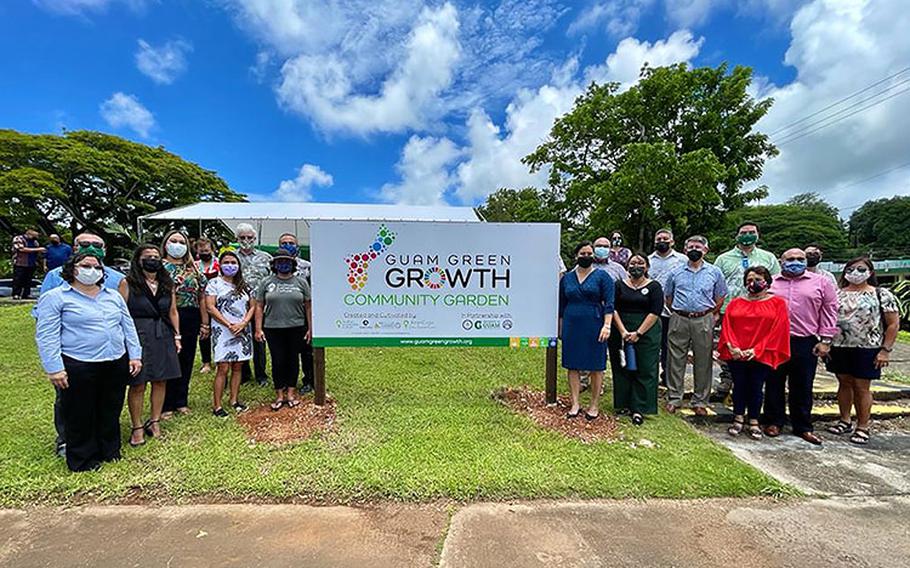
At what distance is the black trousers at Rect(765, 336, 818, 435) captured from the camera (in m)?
3.90

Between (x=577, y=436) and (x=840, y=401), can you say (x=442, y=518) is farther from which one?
(x=840, y=401)

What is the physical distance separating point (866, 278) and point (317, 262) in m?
4.98

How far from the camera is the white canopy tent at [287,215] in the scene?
48.6 feet

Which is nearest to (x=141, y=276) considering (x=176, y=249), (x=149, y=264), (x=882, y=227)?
(x=149, y=264)

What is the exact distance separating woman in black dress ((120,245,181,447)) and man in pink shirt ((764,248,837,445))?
5167mm

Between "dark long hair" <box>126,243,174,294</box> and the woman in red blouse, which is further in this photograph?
the woman in red blouse

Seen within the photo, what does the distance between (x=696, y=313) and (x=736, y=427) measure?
1.07 meters


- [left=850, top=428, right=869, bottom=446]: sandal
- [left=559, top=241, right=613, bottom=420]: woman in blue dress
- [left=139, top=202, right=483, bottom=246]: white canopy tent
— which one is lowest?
[left=850, top=428, right=869, bottom=446]: sandal

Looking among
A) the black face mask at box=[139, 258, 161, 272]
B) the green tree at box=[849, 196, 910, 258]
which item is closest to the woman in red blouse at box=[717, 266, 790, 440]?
the black face mask at box=[139, 258, 161, 272]

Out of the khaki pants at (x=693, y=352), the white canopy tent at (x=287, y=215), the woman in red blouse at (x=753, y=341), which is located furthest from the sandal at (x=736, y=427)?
the white canopy tent at (x=287, y=215)

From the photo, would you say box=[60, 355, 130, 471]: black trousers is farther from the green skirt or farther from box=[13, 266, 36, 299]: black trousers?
box=[13, 266, 36, 299]: black trousers

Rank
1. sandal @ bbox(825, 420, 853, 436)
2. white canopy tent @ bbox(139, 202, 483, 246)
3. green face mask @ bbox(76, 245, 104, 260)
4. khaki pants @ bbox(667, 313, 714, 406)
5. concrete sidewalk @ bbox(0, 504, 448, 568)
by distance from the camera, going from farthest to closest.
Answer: white canopy tent @ bbox(139, 202, 483, 246), khaki pants @ bbox(667, 313, 714, 406), sandal @ bbox(825, 420, 853, 436), green face mask @ bbox(76, 245, 104, 260), concrete sidewalk @ bbox(0, 504, 448, 568)

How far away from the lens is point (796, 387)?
3.96 meters

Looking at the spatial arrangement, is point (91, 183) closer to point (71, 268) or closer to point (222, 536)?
point (71, 268)
